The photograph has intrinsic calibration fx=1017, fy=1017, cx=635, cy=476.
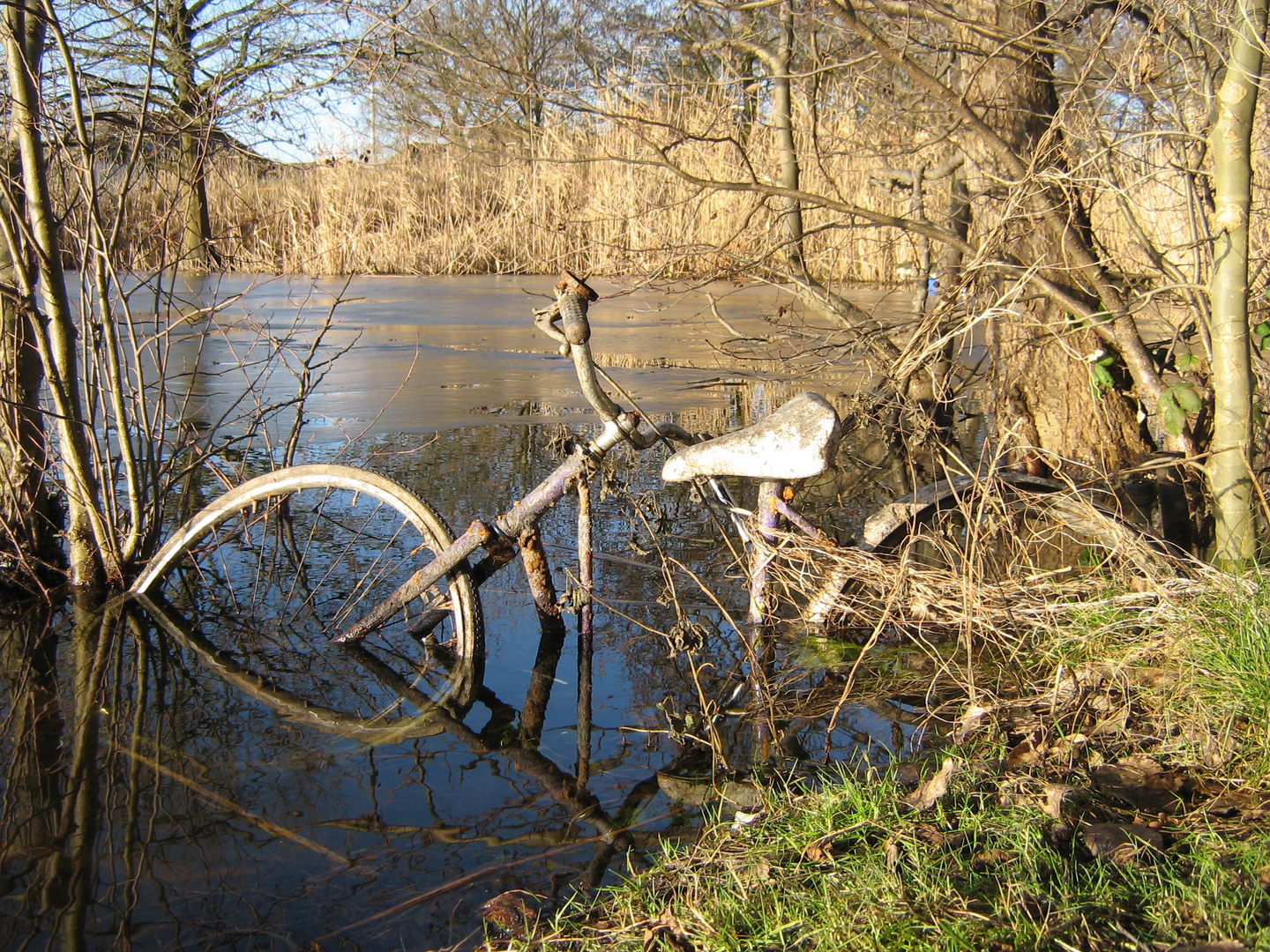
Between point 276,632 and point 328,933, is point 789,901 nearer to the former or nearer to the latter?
point 328,933

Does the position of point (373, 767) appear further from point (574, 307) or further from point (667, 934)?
point (574, 307)

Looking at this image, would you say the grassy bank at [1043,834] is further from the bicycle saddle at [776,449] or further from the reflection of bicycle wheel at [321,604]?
the reflection of bicycle wheel at [321,604]

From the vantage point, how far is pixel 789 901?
7.31 feet

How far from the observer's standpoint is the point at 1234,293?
3590mm

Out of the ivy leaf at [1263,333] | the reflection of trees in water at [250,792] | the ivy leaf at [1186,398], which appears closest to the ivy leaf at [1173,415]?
the ivy leaf at [1186,398]

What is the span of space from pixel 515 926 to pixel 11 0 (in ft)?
12.5

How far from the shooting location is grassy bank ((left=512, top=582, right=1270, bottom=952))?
2094 mm

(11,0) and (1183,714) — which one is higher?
(11,0)

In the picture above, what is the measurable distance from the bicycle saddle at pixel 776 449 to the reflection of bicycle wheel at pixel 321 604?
966mm

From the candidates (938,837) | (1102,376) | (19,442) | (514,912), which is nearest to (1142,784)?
(938,837)

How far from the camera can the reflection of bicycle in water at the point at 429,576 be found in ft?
11.6

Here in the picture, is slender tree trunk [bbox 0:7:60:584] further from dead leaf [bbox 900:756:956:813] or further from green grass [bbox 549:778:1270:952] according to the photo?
dead leaf [bbox 900:756:956:813]

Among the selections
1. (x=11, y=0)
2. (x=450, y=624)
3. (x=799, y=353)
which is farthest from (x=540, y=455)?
→ (x=11, y=0)

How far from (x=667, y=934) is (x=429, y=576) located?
1872 mm
